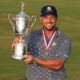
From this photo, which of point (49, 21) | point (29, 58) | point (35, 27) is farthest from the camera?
point (35, 27)

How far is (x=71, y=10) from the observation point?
28297 millimetres

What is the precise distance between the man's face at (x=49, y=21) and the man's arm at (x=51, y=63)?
405 mm

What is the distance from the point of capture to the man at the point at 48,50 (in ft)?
21.7

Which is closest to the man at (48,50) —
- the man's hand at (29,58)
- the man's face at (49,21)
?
the man's face at (49,21)

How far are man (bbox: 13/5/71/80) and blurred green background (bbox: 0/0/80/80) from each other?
6.09 metres

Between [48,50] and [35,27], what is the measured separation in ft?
49.2

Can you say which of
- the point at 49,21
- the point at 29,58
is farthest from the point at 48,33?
the point at 29,58

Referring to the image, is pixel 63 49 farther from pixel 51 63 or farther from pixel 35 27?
pixel 35 27

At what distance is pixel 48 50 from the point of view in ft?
21.7

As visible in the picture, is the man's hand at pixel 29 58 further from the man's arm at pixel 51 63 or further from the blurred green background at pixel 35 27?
the blurred green background at pixel 35 27

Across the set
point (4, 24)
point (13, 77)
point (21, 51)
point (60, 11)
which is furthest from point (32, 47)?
point (60, 11)

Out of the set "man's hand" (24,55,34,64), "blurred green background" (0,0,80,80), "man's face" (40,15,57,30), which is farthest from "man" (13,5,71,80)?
"blurred green background" (0,0,80,80)

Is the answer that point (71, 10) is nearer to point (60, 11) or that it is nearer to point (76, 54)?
point (60, 11)

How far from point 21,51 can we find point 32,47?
195 mm
